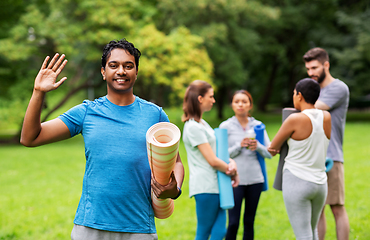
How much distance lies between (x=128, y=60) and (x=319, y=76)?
2532mm

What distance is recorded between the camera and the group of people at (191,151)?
2.13 m

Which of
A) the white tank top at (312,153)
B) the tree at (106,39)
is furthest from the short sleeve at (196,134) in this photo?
the tree at (106,39)

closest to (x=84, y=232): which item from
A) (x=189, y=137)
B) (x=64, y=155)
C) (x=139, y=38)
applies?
(x=189, y=137)

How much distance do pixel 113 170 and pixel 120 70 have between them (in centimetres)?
63

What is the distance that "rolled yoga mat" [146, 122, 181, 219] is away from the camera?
189 centimetres

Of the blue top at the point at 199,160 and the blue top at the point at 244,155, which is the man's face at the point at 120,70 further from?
the blue top at the point at 244,155

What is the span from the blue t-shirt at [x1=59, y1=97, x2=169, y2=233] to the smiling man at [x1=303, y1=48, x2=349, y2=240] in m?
2.48

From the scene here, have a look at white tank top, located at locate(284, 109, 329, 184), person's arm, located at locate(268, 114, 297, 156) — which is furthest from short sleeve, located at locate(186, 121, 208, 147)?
white tank top, located at locate(284, 109, 329, 184)

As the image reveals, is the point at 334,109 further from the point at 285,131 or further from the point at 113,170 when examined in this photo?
the point at 113,170

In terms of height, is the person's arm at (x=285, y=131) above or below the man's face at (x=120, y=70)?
below

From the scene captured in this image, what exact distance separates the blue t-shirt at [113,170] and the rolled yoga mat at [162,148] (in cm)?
23

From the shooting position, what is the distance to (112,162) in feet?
7.04

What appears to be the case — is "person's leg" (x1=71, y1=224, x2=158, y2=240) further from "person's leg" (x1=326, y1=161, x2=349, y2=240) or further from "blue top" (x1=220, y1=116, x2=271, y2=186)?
"person's leg" (x1=326, y1=161, x2=349, y2=240)

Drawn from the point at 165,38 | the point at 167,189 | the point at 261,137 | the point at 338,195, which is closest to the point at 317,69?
the point at 261,137
